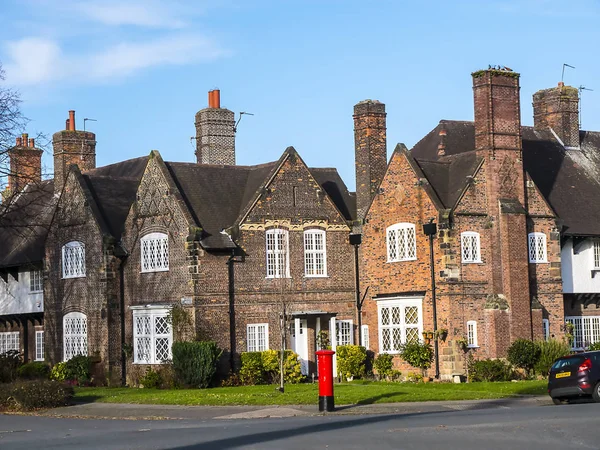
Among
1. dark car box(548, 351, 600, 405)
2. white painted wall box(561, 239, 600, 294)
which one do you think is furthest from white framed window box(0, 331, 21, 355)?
dark car box(548, 351, 600, 405)

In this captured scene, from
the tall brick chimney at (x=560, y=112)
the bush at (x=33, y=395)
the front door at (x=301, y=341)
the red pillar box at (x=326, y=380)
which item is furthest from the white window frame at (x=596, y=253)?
the bush at (x=33, y=395)

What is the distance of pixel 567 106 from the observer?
4741 centimetres

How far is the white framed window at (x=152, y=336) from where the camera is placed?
3900cm

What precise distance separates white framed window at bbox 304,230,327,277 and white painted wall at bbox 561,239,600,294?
30.5 feet

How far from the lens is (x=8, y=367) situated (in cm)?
3853

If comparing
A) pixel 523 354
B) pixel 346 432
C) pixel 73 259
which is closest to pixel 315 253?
pixel 523 354

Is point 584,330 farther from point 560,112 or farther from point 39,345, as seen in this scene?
point 39,345

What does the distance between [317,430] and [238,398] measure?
9.50 metres

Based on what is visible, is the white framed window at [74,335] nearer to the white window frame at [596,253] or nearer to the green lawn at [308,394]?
the green lawn at [308,394]

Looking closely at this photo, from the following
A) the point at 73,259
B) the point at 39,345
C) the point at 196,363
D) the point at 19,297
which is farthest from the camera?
the point at 19,297

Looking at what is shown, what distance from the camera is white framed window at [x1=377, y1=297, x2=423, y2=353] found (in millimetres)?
38569

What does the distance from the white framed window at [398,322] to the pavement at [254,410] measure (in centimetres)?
849

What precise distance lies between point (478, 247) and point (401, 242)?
292 cm

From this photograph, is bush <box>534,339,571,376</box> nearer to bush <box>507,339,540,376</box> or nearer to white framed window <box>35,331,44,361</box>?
bush <box>507,339,540,376</box>
